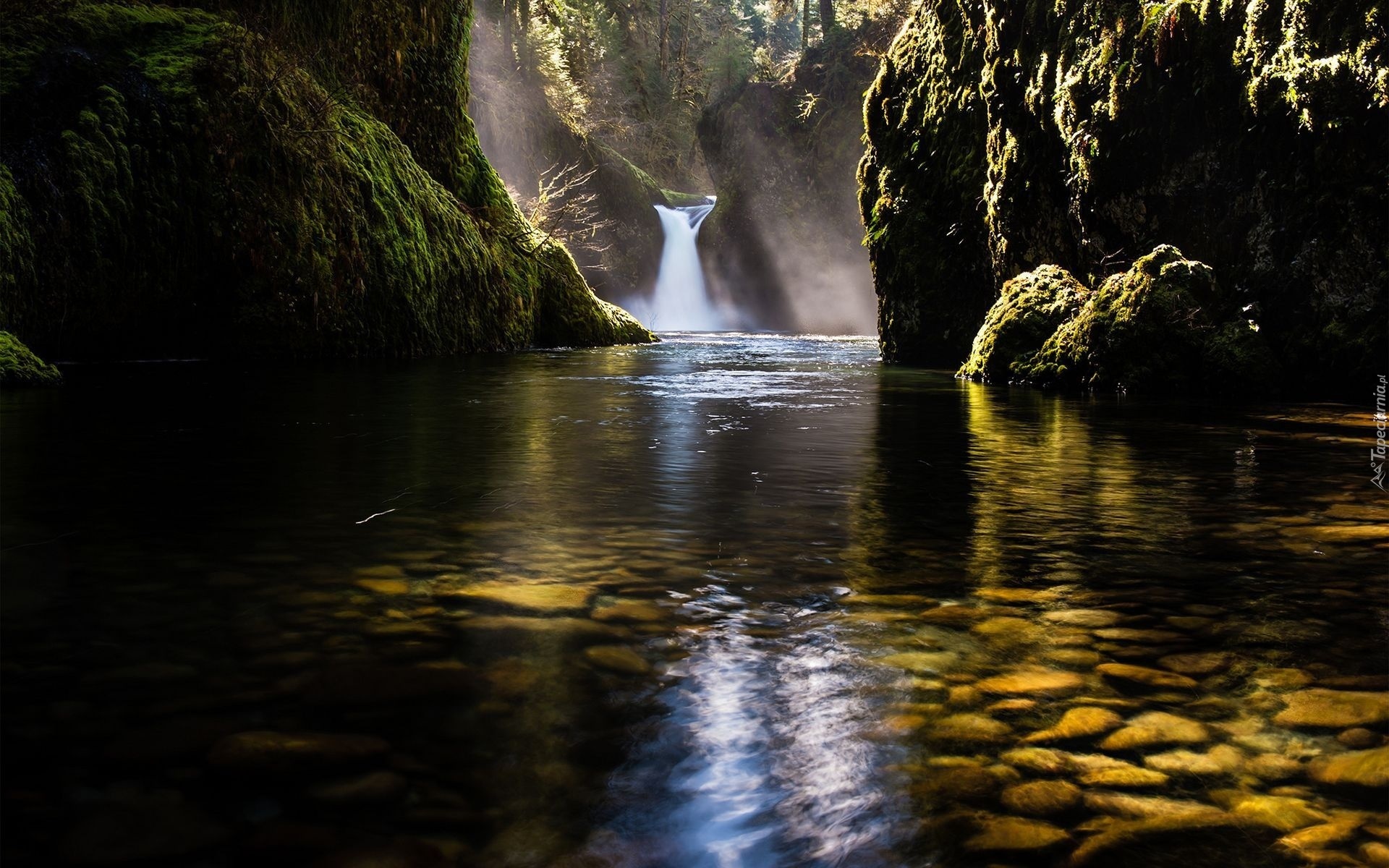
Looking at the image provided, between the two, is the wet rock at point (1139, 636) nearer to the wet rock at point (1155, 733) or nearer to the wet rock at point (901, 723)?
the wet rock at point (1155, 733)

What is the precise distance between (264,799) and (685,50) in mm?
50731

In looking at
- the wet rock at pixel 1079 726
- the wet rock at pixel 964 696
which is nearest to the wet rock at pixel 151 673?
the wet rock at pixel 964 696

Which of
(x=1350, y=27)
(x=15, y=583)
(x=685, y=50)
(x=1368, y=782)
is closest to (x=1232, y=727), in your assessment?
(x=1368, y=782)

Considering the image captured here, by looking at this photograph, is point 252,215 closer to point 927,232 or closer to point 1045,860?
point 927,232

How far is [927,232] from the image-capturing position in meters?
15.4

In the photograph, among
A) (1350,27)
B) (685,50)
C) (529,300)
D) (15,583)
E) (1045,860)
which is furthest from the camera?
(685,50)

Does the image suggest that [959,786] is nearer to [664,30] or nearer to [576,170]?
[576,170]

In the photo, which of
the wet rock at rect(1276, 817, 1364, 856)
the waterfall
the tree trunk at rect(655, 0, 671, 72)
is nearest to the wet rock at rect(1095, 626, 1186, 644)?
the wet rock at rect(1276, 817, 1364, 856)

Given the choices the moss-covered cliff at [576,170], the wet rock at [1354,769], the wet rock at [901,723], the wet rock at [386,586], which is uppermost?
the moss-covered cliff at [576,170]

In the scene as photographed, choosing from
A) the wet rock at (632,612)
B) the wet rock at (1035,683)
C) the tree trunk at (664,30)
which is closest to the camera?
the wet rock at (1035,683)

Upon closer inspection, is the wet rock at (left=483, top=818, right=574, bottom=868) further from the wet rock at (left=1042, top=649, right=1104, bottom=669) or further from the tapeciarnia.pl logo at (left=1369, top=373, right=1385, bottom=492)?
the tapeciarnia.pl logo at (left=1369, top=373, right=1385, bottom=492)

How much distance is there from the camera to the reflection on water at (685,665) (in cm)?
142

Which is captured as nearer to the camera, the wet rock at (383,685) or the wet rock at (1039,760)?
the wet rock at (1039,760)

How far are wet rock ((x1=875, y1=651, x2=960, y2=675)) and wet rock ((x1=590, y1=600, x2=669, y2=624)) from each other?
526 mm
